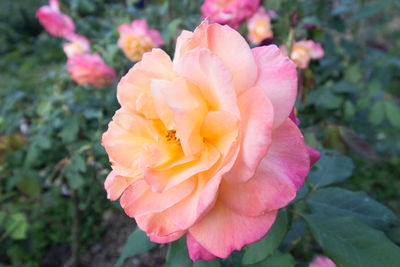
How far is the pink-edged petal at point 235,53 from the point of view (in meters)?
0.38

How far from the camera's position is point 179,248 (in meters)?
0.51

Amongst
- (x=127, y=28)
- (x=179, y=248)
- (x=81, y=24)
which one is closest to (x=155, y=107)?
(x=179, y=248)

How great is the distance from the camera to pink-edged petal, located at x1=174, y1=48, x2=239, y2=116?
367mm

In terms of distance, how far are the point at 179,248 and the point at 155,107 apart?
0.81 feet

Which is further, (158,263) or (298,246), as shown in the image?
(158,263)

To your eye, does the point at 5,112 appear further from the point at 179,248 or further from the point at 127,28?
the point at 179,248

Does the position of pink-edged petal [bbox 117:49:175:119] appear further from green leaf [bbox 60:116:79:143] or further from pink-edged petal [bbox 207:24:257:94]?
green leaf [bbox 60:116:79:143]

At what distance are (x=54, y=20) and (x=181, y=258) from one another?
1.36m

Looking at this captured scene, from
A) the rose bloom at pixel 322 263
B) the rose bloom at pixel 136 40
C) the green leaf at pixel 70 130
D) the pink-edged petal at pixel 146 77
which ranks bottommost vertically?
the green leaf at pixel 70 130

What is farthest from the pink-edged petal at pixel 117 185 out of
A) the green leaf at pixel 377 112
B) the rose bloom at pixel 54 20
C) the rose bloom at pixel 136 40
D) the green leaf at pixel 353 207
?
the green leaf at pixel 377 112

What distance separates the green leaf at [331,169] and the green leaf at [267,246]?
214mm

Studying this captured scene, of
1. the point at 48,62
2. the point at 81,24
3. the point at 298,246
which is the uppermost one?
the point at 81,24

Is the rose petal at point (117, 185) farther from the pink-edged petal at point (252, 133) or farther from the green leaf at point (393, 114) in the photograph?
the green leaf at point (393, 114)

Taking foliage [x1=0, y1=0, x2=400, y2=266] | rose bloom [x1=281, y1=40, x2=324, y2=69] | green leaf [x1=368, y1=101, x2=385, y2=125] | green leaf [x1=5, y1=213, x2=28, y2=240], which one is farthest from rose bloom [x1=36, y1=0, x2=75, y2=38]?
green leaf [x1=368, y1=101, x2=385, y2=125]
